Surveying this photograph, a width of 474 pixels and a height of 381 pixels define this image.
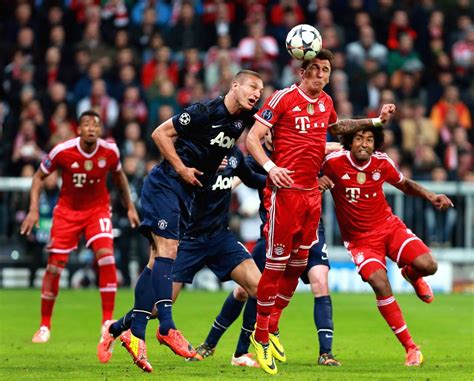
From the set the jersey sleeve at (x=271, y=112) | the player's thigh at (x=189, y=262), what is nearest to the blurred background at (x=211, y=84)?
the player's thigh at (x=189, y=262)

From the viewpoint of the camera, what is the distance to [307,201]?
11484mm

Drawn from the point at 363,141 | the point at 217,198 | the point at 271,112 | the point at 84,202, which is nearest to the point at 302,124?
the point at 271,112

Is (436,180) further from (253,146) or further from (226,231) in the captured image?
(253,146)

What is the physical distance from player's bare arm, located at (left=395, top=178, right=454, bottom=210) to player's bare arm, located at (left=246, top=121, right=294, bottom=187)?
67.6 inches

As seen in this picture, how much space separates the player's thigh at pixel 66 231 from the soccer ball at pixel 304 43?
467 centimetres

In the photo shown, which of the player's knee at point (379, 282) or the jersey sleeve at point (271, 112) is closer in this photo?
the jersey sleeve at point (271, 112)

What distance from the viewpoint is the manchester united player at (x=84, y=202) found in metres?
15.1

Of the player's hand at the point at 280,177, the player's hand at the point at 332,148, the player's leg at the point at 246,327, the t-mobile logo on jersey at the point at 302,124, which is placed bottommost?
the player's leg at the point at 246,327

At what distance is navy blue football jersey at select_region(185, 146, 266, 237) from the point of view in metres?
12.6

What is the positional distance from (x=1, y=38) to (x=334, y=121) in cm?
1525

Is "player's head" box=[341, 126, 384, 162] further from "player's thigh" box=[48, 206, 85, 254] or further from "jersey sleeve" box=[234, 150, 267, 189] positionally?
"player's thigh" box=[48, 206, 85, 254]

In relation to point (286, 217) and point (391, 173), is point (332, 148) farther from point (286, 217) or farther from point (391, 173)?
point (286, 217)

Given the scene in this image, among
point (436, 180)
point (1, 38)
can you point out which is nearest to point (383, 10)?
point (436, 180)

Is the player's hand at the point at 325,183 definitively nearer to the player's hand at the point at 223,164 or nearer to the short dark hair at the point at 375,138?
the short dark hair at the point at 375,138
